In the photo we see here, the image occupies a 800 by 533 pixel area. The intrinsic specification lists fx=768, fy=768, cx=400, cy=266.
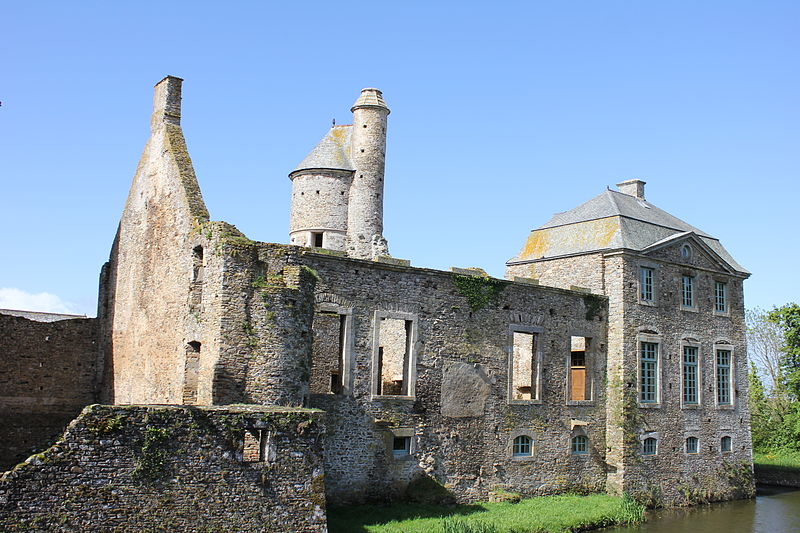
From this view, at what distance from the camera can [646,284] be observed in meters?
24.7

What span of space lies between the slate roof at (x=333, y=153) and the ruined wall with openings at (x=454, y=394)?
33.3ft

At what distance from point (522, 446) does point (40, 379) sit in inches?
534

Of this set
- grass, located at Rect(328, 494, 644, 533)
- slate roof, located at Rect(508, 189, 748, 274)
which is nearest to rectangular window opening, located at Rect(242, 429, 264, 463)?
grass, located at Rect(328, 494, 644, 533)

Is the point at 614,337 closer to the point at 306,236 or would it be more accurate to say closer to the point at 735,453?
the point at 735,453

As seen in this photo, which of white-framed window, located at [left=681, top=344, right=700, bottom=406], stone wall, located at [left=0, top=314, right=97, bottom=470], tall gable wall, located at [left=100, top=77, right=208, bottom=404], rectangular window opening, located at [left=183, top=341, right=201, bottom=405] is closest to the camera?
rectangular window opening, located at [left=183, top=341, right=201, bottom=405]

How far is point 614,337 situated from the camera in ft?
78.3

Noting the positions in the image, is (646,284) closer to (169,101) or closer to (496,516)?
(496,516)

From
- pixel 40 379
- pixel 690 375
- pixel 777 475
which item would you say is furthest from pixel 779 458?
pixel 40 379

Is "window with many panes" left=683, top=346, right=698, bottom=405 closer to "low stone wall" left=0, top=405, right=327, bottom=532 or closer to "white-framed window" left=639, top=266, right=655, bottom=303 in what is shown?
"white-framed window" left=639, top=266, right=655, bottom=303

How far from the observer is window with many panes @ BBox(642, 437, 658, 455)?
23.9m

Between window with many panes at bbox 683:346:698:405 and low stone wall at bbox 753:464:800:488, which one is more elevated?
window with many panes at bbox 683:346:698:405

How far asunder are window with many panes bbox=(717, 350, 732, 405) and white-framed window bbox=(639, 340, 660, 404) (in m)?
3.77

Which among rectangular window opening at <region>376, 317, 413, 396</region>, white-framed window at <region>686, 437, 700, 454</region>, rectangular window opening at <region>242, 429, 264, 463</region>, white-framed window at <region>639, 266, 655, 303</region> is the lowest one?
white-framed window at <region>686, 437, 700, 454</region>

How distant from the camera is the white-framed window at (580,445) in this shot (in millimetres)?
22750
